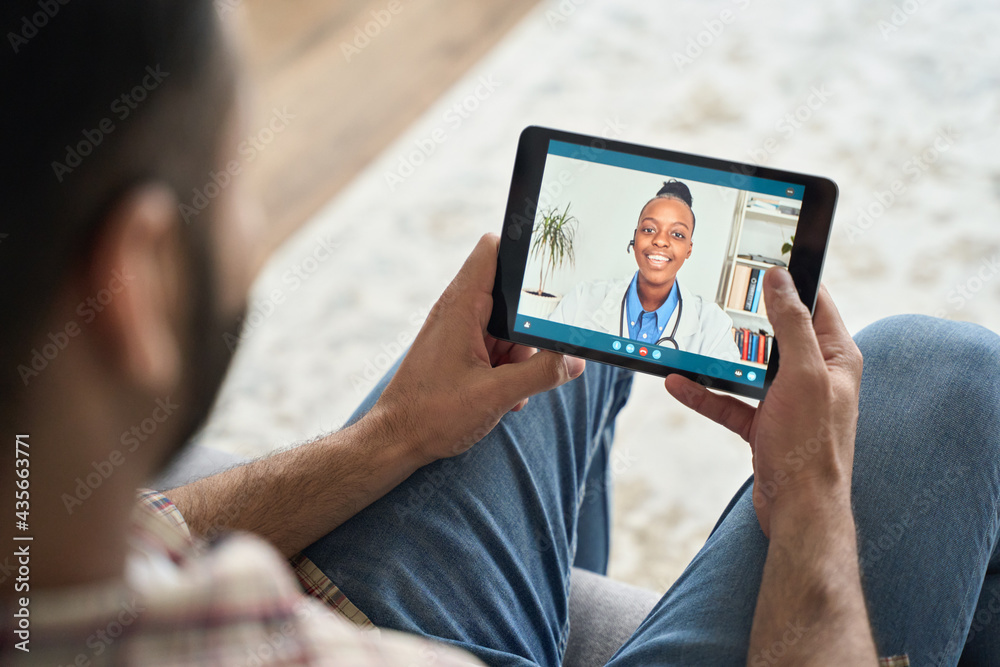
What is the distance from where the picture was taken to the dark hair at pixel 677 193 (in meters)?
0.88

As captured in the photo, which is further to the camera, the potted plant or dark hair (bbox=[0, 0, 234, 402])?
the potted plant

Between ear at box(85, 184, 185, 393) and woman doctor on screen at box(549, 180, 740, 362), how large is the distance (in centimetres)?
54

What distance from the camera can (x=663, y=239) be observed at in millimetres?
885

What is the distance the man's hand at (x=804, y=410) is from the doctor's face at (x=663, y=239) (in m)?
0.11

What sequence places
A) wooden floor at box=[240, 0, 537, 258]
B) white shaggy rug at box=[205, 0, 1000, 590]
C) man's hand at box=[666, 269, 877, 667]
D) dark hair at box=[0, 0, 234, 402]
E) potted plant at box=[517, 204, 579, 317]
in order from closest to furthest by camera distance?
dark hair at box=[0, 0, 234, 402] → man's hand at box=[666, 269, 877, 667] → potted plant at box=[517, 204, 579, 317] → white shaggy rug at box=[205, 0, 1000, 590] → wooden floor at box=[240, 0, 537, 258]

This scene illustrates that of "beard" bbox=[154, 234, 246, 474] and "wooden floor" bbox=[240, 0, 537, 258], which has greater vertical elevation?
"wooden floor" bbox=[240, 0, 537, 258]

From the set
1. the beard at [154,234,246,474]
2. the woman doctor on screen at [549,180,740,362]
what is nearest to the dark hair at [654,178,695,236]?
the woman doctor on screen at [549,180,740,362]

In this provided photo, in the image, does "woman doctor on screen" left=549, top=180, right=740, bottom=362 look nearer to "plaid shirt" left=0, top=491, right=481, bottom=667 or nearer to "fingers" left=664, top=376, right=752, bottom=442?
"fingers" left=664, top=376, right=752, bottom=442

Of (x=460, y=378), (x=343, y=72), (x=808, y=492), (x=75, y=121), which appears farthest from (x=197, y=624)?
(x=343, y=72)

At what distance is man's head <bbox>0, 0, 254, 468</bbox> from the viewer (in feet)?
1.35

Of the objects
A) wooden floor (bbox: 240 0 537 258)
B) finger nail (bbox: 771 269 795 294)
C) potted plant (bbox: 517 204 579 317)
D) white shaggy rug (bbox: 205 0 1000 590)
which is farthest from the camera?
wooden floor (bbox: 240 0 537 258)

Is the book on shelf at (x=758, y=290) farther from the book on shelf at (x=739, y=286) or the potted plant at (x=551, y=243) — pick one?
the potted plant at (x=551, y=243)

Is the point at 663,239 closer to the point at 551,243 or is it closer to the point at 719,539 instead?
A: the point at 551,243

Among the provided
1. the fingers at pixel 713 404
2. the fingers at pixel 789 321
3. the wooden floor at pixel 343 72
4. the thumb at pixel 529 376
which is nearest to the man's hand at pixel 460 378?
the thumb at pixel 529 376
